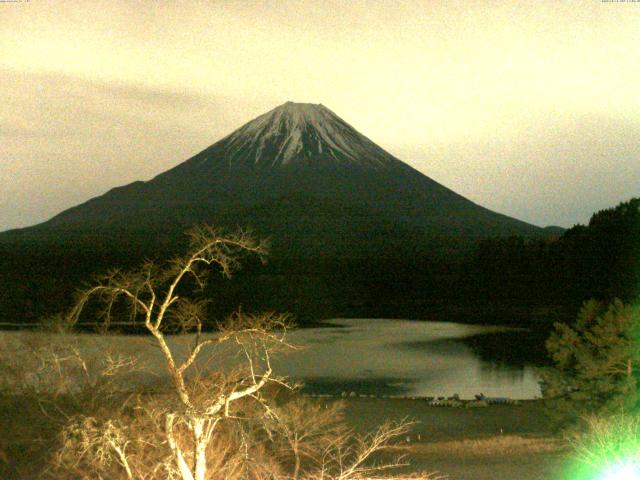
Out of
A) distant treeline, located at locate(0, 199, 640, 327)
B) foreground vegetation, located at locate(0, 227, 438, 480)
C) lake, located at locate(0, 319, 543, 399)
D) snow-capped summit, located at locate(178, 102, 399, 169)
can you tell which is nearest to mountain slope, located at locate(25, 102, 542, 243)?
snow-capped summit, located at locate(178, 102, 399, 169)

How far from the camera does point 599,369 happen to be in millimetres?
12219

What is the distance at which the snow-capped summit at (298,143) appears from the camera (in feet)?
290

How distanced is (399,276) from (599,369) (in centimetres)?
5541

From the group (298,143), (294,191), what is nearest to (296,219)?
(294,191)

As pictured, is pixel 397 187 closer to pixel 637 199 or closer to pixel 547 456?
pixel 637 199

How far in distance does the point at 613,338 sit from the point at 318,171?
75.6 meters

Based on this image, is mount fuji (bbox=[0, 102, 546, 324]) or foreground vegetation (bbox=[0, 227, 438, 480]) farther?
mount fuji (bbox=[0, 102, 546, 324])

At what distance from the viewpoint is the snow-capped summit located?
8825cm

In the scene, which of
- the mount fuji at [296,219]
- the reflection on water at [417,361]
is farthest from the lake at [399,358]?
the mount fuji at [296,219]

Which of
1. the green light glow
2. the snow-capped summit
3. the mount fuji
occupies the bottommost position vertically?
the green light glow

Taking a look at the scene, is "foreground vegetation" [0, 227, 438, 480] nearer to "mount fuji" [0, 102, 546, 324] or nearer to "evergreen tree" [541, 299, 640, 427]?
"evergreen tree" [541, 299, 640, 427]

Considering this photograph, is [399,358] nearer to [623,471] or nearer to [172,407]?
[623,471]

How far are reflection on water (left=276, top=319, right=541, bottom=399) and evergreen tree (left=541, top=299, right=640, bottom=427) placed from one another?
997 cm

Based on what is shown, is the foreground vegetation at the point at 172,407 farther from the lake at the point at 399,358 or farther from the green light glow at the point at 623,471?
the green light glow at the point at 623,471
